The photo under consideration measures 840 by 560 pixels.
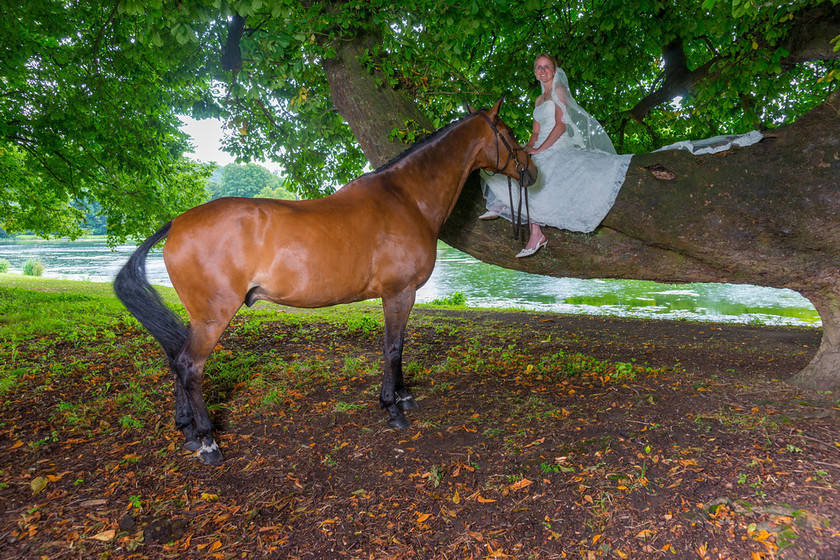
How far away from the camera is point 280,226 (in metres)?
3.50

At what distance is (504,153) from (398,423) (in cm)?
267

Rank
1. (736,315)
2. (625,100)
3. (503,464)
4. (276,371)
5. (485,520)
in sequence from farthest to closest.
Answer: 1. (736,315)
2. (625,100)
3. (276,371)
4. (503,464)
5. (485,520)

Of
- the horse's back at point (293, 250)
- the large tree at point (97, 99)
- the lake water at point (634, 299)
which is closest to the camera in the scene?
the horse's back at point (293, 250)

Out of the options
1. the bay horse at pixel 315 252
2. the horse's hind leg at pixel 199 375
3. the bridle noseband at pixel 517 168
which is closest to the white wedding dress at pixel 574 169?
the bridle noseband at pixel 517 168

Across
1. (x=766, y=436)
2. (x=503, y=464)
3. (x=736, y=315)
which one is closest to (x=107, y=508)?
(x=503, y=464)

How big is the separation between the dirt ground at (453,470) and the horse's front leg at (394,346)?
15 centimetres

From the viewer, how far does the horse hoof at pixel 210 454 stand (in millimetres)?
3514

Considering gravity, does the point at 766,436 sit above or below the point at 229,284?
below

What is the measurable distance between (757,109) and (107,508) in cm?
1045

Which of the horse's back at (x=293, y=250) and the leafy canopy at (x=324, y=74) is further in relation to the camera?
the leafy canopy at (x=324, y=74)

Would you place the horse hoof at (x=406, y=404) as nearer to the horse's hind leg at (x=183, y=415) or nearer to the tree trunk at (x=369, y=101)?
the horse's hind leg at (x=183, y=415)

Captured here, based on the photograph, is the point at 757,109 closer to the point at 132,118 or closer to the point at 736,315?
the point at 736,315

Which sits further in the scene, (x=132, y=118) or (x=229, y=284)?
(x=132, y=118)

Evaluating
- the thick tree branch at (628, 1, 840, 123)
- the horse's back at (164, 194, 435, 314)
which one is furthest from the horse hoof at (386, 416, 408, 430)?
the thick tree branch at (628, 1, 840, 123)
